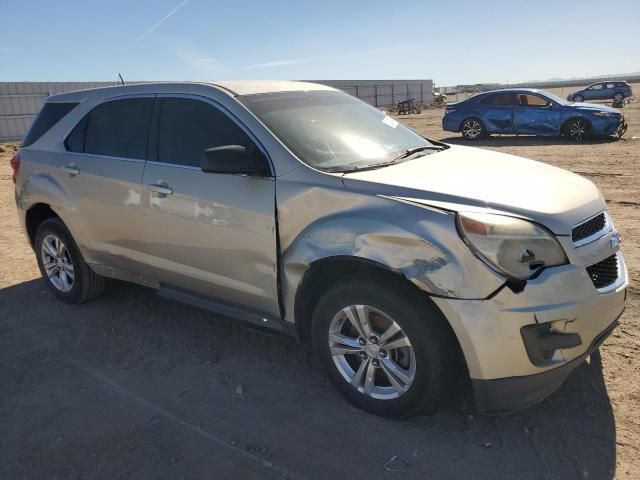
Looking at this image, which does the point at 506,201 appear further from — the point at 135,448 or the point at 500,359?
the point at 135,448

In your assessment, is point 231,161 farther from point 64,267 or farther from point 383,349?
point 64,267

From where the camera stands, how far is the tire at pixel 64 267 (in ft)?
15.3

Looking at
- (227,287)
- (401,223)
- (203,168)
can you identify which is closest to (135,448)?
(227,287)

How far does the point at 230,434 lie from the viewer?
291 cm

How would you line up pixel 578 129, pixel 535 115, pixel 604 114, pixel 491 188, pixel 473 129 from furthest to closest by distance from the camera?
pixel 473 129
pixel 535 115
pixel 578 129
pixel 604 114
pixel 491 188

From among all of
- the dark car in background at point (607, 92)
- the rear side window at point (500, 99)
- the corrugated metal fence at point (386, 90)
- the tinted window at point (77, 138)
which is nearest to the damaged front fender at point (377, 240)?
the tinted window at point (77, 138)

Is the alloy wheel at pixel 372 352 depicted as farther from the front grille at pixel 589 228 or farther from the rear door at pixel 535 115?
the rear door at pixel 535 115

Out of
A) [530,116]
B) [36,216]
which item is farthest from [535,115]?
[36,216]

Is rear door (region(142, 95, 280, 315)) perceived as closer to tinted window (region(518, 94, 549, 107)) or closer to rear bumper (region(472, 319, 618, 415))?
rear bumper (region(472, 319, 618, 415))

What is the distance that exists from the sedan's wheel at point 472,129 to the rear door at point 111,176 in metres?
13.6

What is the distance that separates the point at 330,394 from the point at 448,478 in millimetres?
937

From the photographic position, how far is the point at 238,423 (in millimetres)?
3002

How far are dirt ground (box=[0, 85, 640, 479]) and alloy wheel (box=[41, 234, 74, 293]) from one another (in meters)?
0.53

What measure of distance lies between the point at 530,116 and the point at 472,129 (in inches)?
70.6
